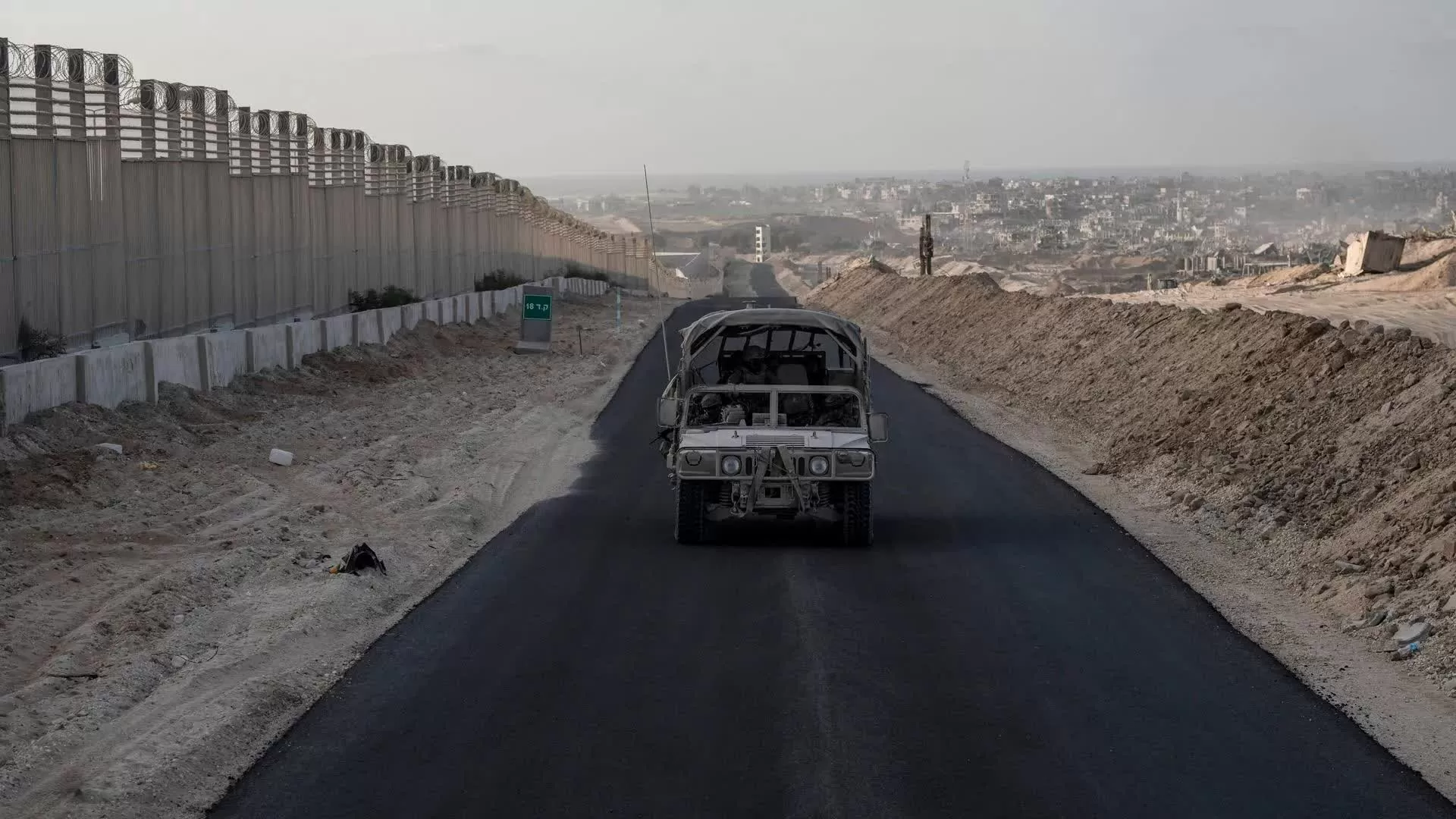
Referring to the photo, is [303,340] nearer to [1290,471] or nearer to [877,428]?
[877,428]

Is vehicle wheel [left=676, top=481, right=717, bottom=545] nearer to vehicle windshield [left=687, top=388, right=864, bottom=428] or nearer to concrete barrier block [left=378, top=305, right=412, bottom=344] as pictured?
vehicle windshield [left=687, top=388, right=864, bottom=428]

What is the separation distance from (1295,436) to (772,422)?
770 centimetres

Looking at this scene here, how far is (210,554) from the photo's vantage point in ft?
51.2

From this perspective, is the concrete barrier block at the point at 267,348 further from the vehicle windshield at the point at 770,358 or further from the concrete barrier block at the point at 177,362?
the vehicle windshield at the point at 770,358

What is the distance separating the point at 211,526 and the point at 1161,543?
9512mm

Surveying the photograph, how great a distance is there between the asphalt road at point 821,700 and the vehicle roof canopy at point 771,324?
95.3 inches

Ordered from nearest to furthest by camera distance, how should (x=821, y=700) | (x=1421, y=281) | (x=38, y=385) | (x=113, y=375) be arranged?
(x=821, y=700)
(x=38, y=385)
(x=113, y=375)
(x=1421, y=281)

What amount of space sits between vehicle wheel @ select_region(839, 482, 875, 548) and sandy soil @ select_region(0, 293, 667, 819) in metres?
3.61

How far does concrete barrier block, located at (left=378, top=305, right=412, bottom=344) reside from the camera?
40.2 meters

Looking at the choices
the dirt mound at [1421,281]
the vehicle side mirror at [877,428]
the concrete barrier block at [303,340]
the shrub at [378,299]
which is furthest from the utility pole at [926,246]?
the vehicle side mirror at [877,428]

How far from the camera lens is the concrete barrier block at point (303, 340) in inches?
1260

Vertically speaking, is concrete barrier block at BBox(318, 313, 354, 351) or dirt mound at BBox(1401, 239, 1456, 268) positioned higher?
dirt mound at BBox(1401, 239, 1456, 268)

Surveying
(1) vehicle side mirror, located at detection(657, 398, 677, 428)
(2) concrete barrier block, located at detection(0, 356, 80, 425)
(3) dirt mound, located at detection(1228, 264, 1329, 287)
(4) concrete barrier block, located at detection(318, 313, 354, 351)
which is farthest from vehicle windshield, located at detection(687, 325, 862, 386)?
(3) dirt mound, located at detection(1228, 264, 1329, 287)

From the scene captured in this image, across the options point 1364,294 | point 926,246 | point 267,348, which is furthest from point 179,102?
point 926,246
